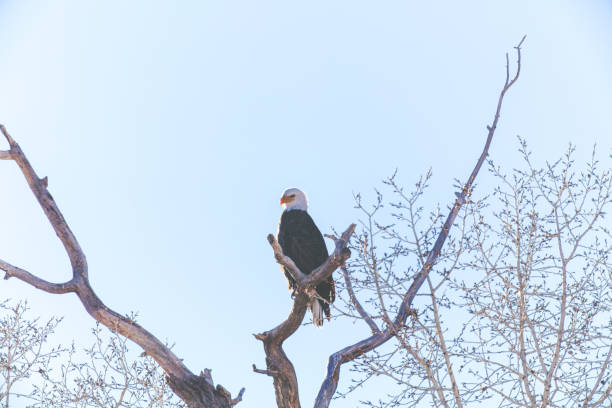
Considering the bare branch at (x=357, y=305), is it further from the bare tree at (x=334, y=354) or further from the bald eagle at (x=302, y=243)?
the bald eagle at (x=302, y=243)

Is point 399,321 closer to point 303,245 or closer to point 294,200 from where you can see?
point 303,245

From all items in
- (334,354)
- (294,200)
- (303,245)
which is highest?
(294,200)

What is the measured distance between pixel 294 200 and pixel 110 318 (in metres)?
2.61

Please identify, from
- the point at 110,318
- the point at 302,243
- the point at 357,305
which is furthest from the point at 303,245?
the point at 110,318

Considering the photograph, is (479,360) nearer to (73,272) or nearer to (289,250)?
(289,250)

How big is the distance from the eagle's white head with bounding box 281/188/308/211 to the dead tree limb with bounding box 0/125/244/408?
2.46 m

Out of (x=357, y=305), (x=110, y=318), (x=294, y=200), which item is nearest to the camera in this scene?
(x=110, y=318)

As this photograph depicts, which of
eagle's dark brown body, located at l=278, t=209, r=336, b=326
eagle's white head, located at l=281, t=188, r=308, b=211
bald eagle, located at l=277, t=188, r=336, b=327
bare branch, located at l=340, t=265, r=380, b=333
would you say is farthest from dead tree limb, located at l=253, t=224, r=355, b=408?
eagle's white head, located at l=281, t=188, r=308, b=211

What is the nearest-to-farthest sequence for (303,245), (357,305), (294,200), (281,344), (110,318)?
(110,318), (281,344), (357,305), (303,245), (294,200)

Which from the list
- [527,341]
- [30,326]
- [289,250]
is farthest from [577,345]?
[30,326]

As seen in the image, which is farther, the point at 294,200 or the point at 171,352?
the point at 294,200

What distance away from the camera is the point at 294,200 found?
248 inches

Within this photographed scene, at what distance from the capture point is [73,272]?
4125 millimetres

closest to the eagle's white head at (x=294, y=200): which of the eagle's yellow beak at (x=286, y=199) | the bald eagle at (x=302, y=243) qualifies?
the eagle's yellow beak at (x=286, y=199)
